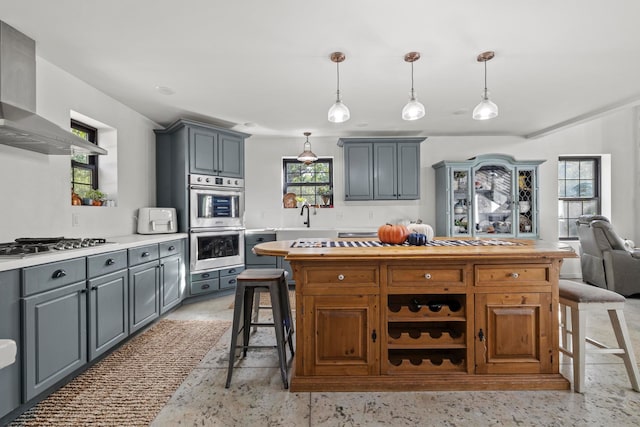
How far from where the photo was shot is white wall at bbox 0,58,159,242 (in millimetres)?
2299

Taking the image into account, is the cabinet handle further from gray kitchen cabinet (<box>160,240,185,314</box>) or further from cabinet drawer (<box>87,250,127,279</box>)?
gray kitchen cabinet (<box>160,240,185,314</box>)

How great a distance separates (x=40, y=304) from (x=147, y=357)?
3.12 ft

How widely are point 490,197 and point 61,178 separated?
17.3 feet

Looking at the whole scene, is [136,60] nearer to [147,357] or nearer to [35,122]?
[35,122]

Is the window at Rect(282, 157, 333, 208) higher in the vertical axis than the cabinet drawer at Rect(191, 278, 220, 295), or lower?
higher

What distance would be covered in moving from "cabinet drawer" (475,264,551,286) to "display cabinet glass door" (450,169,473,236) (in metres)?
2.92

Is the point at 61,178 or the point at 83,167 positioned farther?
the point at 83,167

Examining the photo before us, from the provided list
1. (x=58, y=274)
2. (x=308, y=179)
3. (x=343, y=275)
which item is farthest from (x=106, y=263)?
(x=308, y=179)

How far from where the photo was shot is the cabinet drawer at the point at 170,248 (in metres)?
3.25

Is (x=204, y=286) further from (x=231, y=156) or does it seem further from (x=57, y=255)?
(x=57, y=255)

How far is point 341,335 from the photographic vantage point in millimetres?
1947

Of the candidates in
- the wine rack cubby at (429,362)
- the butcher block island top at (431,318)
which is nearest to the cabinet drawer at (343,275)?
the butcher block island top at (431,318)

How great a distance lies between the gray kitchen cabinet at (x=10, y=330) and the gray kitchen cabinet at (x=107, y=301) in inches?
19.5

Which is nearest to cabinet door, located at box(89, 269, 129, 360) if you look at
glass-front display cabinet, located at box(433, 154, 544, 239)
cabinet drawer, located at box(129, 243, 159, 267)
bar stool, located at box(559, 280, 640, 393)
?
cabinet drawer, located at box(129, 243, 159, 267)
